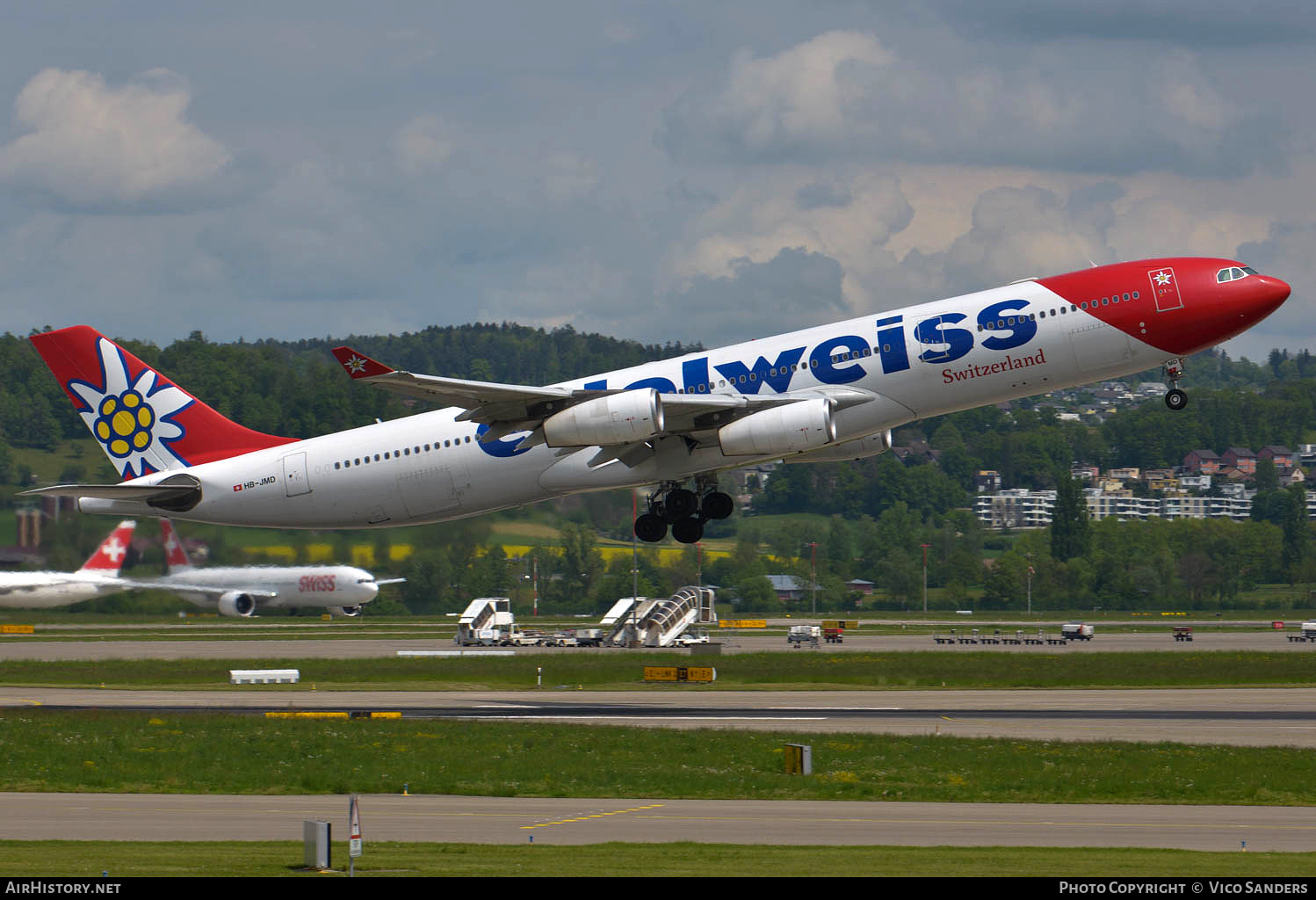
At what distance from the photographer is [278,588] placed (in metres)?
106

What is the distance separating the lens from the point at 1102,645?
304 ft

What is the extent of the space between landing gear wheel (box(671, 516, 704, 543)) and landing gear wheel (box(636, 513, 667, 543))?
15.9 inches

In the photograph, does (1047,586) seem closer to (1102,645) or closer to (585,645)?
(1102,645)

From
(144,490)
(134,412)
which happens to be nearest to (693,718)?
(144,490)

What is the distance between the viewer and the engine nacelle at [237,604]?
98938 mm

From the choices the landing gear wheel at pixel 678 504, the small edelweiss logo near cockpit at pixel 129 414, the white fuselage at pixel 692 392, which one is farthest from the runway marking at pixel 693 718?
the small edelweiss logo near cockpit at pixel 129 414

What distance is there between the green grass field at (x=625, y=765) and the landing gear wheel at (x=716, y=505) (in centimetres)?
901

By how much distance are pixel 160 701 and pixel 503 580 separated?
45.0 meters

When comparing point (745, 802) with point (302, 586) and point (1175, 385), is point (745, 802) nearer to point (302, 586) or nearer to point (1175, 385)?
point (1175, 385)

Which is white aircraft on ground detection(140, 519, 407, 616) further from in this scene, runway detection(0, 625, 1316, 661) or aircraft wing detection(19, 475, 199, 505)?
aircraft wing detection(19, 475, 199, 505)

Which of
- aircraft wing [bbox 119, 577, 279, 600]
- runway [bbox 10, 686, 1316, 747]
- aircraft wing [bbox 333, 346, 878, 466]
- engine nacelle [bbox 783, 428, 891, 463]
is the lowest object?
runway [bbox 10, 686, 1316, 747]

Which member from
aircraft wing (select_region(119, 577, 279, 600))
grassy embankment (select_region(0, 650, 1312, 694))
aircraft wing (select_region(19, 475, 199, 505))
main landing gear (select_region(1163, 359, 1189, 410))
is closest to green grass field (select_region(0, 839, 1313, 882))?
main landing gear (select_region(1163, 359, 1189, 410))

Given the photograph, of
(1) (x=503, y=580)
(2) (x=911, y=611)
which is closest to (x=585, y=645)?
(1) (x=503, y=580)

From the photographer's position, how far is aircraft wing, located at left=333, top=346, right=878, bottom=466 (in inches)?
1735
